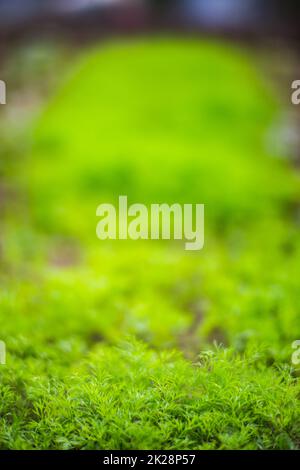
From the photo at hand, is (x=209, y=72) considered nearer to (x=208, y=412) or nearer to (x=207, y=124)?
(x=207, y=124)

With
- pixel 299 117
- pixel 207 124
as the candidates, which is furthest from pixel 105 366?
pixel 299 117

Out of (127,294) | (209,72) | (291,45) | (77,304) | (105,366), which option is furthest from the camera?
(291,45)

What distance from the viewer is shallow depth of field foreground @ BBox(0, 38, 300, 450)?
71.9 inches

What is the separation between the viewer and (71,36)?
29.5 ft

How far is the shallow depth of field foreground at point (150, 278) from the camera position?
5.99ft

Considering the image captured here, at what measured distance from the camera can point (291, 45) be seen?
8.44 meters

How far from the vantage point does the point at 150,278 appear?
319 centimetres

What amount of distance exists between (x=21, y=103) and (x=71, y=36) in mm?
3021

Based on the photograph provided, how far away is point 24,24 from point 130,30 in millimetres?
2052

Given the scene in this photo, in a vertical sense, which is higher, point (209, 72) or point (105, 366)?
point (209, 72)
